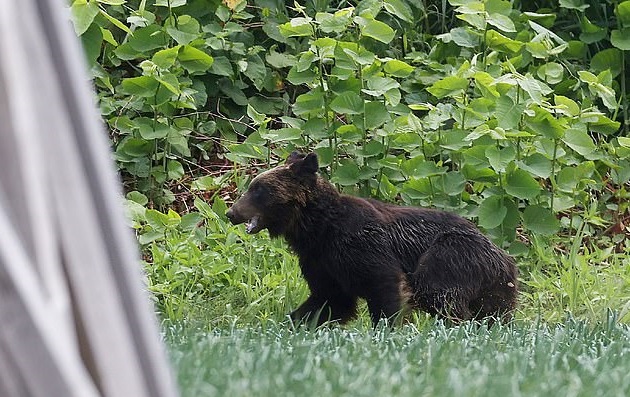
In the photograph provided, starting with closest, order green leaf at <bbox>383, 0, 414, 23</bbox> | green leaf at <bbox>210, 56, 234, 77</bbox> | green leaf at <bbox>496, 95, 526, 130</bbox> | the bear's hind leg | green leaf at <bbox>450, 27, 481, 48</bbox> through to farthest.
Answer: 1. the bear's hind leg
2. green leaf at <bbox>496, 95, 526, 130</bbox>
3. green leaf at <bbox>450, 27, 481, 48</bbox>
4. green leaf at <bbox>383, 0, 414, 23</bbox>
5. green leaf at <bbox>210, 56, 234, 77</bbox>

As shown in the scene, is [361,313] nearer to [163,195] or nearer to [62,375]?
[163,195]

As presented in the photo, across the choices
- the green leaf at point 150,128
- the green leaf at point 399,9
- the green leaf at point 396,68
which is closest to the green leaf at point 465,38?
the green leaf at point 399,9

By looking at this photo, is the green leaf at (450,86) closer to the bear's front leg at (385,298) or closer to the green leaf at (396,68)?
the green leaf at (396,68)

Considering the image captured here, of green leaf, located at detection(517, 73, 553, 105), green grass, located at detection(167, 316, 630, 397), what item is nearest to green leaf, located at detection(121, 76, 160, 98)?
green leaf, located at detection(517, 73, 553, 105)

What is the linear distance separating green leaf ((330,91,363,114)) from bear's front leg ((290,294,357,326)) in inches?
65.7

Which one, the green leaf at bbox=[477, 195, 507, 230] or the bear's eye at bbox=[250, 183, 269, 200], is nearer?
the bear's eye at bbox=[250, 183, 269, 200]

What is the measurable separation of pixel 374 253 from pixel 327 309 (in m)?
0.45

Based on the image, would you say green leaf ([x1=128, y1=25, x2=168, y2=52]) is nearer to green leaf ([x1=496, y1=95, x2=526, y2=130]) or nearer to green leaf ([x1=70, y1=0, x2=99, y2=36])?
green leaf ([x1=70, y1=0, x2=99, y2=36])

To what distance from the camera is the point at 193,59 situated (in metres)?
8.81

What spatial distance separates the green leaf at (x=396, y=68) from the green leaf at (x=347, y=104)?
31 centimetres

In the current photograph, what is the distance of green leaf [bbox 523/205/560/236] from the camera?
8219 mm

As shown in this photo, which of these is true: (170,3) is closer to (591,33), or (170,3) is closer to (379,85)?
(379,85)

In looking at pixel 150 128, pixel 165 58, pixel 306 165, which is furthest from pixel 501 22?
pixel 150 128

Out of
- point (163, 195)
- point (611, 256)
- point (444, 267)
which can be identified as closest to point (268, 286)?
point (444, 267)
